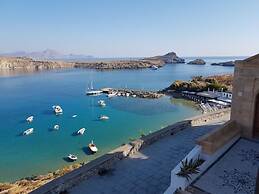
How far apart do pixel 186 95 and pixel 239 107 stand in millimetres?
36692

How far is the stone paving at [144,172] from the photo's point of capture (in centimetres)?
965

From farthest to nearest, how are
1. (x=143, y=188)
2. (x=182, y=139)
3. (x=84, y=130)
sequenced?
(x=84, y=130) → (x=182, y=139) → (x=143, y=188)

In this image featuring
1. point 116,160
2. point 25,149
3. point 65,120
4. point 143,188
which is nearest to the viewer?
point 143,188

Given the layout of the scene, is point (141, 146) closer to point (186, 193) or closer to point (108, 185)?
point (108, 185)

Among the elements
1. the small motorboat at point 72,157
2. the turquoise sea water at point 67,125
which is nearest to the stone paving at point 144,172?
the small motorboat at point 72,157

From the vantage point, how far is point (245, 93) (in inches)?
452

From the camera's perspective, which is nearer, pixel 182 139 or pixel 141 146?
pixel 141 146

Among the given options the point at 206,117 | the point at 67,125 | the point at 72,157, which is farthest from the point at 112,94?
the point at 206,117

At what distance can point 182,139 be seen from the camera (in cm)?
1459

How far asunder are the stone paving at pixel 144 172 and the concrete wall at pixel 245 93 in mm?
2915

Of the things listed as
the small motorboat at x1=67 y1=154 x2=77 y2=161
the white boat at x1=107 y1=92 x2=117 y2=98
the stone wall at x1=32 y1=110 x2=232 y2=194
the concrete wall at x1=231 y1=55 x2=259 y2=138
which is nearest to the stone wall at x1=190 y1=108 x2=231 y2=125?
the stone wall at x1=32 y1=110 x2=232 y2=194

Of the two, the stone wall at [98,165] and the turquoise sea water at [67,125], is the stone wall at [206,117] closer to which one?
the stone wall at [98,165]

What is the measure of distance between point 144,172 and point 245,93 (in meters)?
5.32

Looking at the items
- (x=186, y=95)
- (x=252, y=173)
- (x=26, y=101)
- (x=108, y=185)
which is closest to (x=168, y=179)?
(x=108, y=185)
